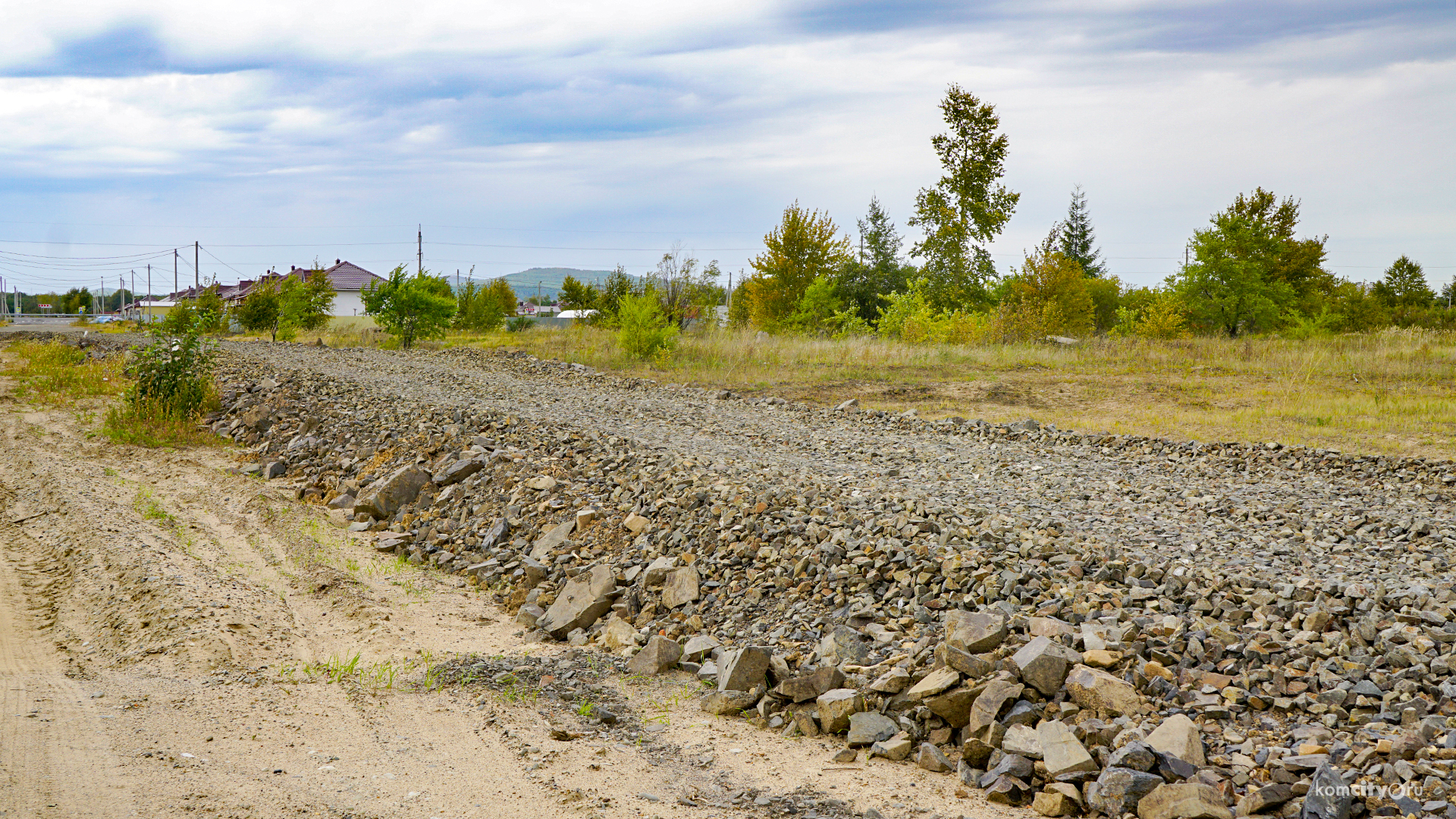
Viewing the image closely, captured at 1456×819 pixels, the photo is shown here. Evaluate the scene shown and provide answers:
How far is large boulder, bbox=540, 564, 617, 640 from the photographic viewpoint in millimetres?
5270

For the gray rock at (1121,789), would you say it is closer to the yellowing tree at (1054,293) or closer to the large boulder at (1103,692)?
the large boulder at (1103,692)

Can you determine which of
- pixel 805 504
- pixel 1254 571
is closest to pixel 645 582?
pixel 805 504

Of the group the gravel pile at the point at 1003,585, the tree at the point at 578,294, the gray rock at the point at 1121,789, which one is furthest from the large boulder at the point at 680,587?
the tree at the point at 578,294

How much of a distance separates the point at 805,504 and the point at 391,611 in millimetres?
2859

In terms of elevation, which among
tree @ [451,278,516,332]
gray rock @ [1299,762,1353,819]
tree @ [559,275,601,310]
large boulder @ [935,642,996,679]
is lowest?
gray rock @ [1299,762,1353,819]

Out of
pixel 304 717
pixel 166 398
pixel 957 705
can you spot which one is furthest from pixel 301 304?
pixel 957 705

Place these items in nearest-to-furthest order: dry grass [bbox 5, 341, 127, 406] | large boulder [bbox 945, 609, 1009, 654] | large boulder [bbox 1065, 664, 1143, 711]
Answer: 1. large boulder [bbox 1065, 664, 1143, 711]
2. large boulder [bbox 945, 609, 1009, 654]
3. dry grass [bbox 5, 341, 127, 406]

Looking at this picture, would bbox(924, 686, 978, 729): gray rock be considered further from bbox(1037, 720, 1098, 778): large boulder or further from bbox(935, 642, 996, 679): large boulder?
bbox(1037, 720, 1098, 778): large boulder

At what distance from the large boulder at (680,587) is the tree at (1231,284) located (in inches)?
1279

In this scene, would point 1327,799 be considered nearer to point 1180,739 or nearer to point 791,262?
point 1180,739

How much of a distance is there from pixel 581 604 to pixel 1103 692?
10.1ft

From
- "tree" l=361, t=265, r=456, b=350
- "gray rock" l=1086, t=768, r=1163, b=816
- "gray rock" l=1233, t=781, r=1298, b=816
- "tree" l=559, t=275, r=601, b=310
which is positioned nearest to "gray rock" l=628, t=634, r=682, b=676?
"gray rock" l=1086, t=768, r=1163, b=816

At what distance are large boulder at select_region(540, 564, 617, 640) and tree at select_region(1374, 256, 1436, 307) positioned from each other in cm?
5294

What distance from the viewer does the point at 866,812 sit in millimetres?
3096
